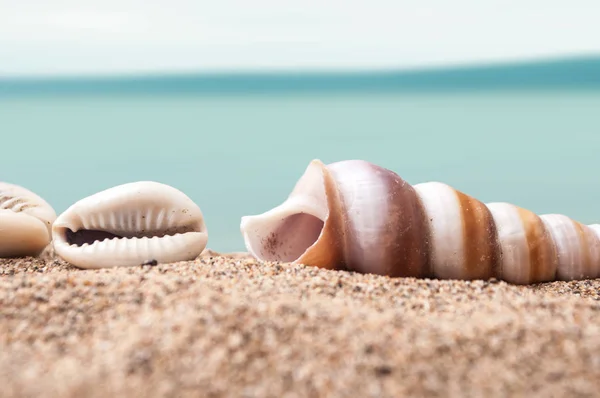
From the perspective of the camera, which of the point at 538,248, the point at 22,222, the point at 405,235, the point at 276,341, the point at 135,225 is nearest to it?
the point at 276,341

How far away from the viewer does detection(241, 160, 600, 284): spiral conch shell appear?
6.18 feet

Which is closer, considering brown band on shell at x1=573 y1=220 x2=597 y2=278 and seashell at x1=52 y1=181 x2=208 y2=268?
seashell at x1=52 y1=181 x2=208 y2=268

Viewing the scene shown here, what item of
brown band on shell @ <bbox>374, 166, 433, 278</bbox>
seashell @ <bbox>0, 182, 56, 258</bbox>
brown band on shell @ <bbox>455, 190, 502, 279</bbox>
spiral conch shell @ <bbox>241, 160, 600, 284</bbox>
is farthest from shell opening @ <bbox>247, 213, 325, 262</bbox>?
seashell @ <bbox>0, 182, 56, 258</bbox>

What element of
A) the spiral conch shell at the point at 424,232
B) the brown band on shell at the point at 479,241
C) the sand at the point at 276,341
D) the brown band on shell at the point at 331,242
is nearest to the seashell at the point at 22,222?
the sand at the point at 276,341

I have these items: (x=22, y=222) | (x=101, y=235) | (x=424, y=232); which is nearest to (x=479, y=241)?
(x=424, y=232)

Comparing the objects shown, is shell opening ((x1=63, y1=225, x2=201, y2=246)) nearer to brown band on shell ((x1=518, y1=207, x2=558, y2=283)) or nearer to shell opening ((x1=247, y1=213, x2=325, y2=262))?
shell opening ((x1=247, y1=213, x2=325, y2=262))

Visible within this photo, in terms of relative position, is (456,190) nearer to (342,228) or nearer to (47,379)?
(342,228)

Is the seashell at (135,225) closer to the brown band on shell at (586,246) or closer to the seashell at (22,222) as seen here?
the seashell at (22,222)

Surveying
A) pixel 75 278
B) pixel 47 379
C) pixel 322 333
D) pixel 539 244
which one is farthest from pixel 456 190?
pixel 47 379

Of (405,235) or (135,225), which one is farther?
(135,225)

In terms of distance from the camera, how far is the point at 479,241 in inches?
76.9

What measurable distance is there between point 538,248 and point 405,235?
0.46m

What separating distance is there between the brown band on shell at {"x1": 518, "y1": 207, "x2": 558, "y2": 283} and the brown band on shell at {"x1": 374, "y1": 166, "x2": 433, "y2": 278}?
0.34m

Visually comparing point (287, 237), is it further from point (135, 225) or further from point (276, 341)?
point (276, 341)
